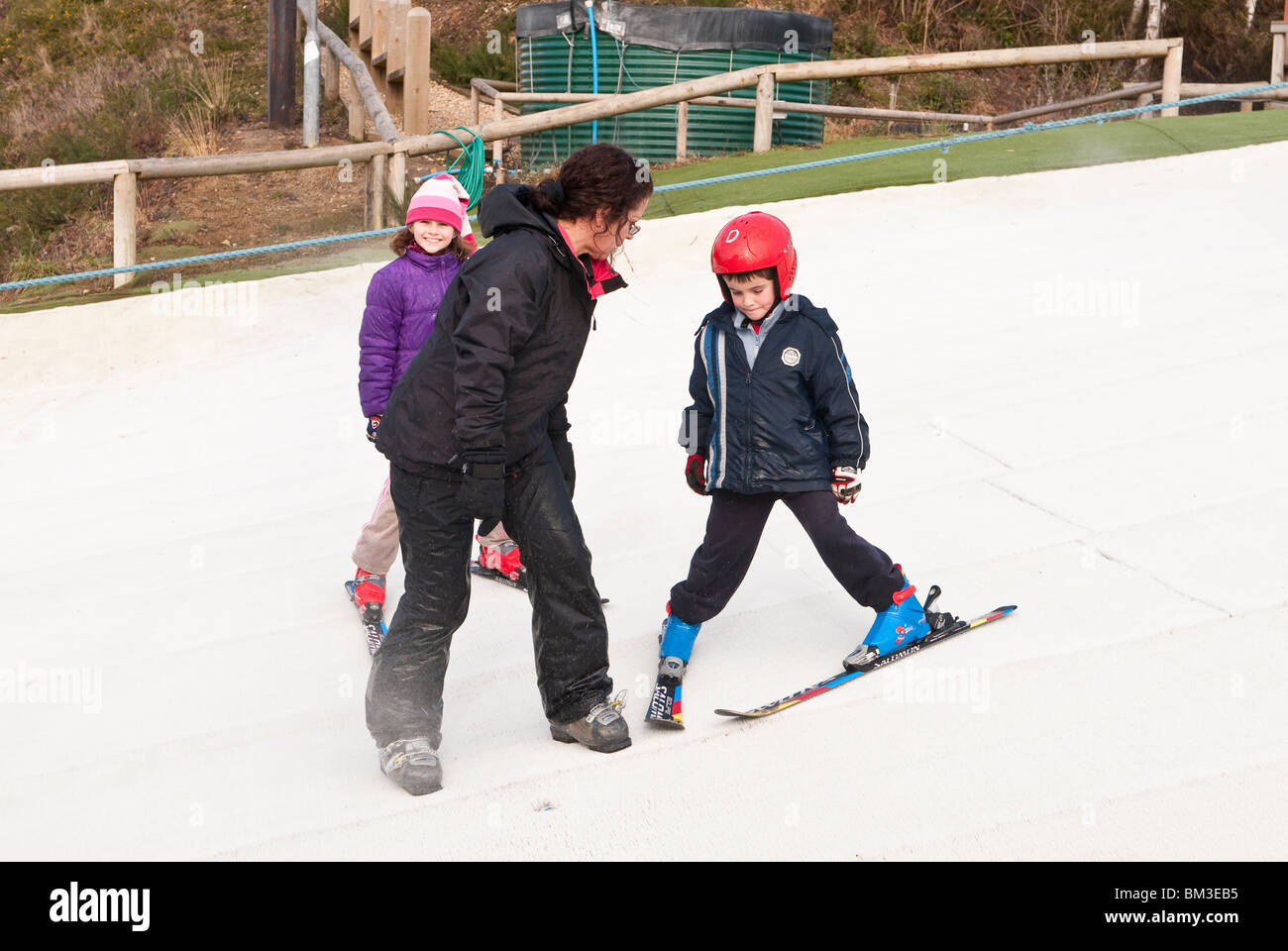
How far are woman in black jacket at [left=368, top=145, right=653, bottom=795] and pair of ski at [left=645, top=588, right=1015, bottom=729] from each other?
6.7 inches

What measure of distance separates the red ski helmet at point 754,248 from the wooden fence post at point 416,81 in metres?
9.46

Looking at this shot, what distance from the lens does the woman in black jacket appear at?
11.0 feet

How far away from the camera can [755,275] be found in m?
3.88

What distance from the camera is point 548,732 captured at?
13.2ft

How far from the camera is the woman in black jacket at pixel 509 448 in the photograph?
11.0 feet

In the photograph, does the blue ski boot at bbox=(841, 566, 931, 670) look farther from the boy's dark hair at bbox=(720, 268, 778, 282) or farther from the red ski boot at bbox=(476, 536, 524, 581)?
the red ski boot at bbox=(476, 536, 524, 581)

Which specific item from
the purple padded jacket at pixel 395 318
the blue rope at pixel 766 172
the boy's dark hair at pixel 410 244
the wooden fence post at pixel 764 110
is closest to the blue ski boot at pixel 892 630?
the purple padded jacket at pixel 395 318

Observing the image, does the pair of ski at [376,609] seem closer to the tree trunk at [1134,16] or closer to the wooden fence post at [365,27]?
the wooden fence post at [365,27]

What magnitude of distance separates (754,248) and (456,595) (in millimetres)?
1318

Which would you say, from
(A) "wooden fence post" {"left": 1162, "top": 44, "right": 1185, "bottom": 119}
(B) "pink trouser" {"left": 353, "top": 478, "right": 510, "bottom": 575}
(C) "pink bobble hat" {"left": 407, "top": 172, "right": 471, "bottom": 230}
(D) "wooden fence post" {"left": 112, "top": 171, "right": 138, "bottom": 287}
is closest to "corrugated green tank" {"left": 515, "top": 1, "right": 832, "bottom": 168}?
(A) "wooden fence post" {"left": 1162, "top": 44, "right": 1185, "bottom": 119}

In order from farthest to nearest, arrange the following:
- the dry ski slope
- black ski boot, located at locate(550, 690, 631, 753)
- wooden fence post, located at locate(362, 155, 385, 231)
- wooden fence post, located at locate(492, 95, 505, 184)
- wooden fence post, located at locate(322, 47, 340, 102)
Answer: wooden fence post, located at locate(322, 47, 340, 102) < wooden fence post, located at locate(492, 95, 505, 184) < wooden fence post, located at locate(362, 155, 385, 231) < black ski boot, located at locate(550, 690, 631, 753) < the dry ski slope

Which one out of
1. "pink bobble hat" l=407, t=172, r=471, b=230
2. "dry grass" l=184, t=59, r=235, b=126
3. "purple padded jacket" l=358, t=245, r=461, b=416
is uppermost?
"dry grass" l=184, t=59, r=235, b=126
